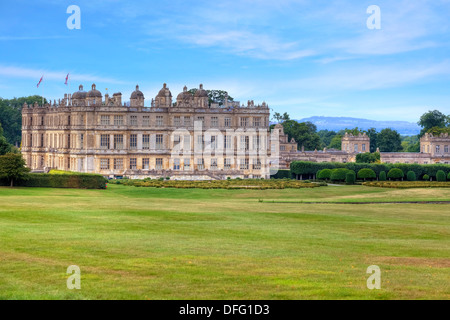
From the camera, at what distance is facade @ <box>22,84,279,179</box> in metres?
88.9

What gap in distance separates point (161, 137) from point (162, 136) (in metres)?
0.20

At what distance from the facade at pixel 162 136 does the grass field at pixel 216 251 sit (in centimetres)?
4207

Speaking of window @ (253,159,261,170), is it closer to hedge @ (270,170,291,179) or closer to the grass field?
hedge @ (270,170,291,179)

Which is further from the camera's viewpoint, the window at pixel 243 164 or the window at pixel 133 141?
the window at pixel 243 164

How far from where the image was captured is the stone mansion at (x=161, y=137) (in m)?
88.8

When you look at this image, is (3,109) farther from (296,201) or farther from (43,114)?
(296,201)

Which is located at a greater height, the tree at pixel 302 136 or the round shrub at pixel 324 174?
the tree at pixel 302 136

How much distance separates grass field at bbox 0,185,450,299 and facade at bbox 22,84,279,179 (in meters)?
42.1

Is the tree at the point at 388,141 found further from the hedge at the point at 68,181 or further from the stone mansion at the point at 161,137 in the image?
the hedge at the point at 68,181

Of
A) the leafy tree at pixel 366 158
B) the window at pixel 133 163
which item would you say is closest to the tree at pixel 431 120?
the leafy tree at pixel 366 158

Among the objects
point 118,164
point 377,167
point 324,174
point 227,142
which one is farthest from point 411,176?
point 118,164

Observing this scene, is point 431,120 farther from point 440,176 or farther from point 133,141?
point 133,141

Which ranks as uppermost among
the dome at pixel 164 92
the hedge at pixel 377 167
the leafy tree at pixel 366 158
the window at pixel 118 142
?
the dome at pixel 164 92

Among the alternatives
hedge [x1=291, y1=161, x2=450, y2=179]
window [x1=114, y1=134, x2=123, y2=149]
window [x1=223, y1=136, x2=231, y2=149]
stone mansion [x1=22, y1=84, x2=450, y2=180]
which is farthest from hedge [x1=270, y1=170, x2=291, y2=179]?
window [x1=114, y1=134, x2=123, y2=149]
